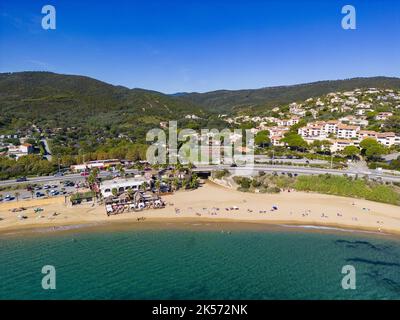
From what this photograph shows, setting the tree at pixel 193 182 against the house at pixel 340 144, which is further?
the house at pixel 340 144

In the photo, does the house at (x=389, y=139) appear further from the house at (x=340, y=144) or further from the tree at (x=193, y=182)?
the tree at (x=193, y=182)

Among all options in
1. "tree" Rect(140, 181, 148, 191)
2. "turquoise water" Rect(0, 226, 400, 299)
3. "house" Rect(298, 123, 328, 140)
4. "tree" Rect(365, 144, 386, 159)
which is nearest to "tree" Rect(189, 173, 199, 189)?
"tree" Rect(140, 181, 148, 191)

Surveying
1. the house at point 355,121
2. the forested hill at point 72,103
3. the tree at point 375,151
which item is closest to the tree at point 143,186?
the tree at point 375,151

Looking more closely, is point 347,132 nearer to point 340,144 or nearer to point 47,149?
point 340,144

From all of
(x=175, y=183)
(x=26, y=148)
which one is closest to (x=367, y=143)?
(x=175, y=183)

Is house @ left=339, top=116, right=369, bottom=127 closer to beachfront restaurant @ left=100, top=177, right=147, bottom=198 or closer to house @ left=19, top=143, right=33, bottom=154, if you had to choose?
beachfront restaurant @ left=100, top=177, right=147, bottom=198

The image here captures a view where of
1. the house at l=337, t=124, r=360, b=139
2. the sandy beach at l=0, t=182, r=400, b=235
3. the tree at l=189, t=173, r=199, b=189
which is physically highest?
the house at l=337, t=124, r=360, b=139
